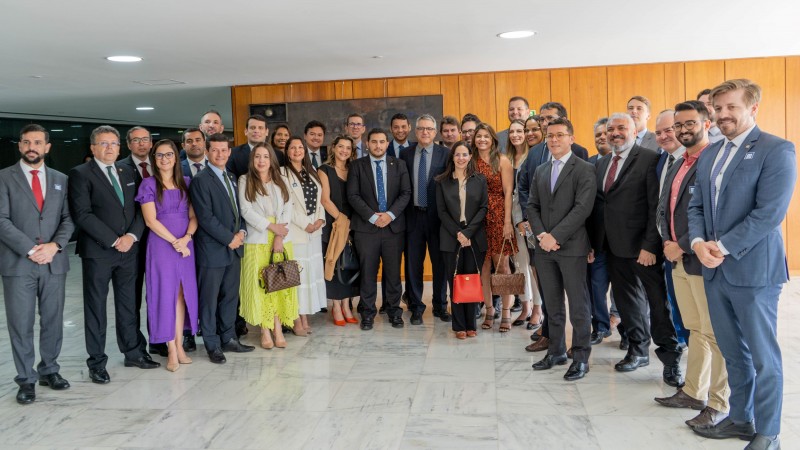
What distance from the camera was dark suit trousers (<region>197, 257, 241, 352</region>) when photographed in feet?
18.1

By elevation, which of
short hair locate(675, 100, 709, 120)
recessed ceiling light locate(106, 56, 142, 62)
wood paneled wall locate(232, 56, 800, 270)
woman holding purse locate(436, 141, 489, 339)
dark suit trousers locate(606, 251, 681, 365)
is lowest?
dark suit trousers locate(606, 251, 681, 365)

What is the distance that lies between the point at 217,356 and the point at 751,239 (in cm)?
408

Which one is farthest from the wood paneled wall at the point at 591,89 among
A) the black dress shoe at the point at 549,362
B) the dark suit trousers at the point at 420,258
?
the black dress shoe at the point at 549,362

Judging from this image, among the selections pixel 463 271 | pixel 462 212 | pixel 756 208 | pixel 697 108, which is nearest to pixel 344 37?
pixel 462 212

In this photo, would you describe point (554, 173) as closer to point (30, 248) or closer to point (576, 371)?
point (576, 371)

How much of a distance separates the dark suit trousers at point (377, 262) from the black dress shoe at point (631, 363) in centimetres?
233

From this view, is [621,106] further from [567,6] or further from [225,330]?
[225,330]

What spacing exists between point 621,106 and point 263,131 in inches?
205

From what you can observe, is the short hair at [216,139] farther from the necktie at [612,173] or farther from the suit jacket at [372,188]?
the necktie at [612,173]

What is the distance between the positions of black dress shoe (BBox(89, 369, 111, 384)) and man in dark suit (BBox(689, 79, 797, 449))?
13.9ft

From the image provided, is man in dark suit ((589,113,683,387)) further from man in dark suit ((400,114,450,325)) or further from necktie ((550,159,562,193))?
man in dark suit ((400,114,450,325))

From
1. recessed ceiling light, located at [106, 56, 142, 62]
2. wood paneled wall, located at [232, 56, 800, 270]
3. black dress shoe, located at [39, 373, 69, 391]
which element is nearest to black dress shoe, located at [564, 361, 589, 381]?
black dress shoe, located at [39, 373, 69, 391]

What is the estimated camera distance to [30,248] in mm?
4566

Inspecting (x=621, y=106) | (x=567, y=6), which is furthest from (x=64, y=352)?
(x=621, y=106)
